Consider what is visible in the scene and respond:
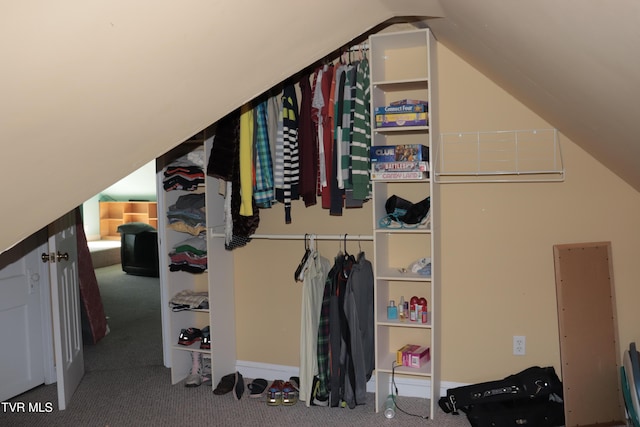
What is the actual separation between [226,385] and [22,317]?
139 centimetres

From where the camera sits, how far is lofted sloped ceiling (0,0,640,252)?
1354 mm

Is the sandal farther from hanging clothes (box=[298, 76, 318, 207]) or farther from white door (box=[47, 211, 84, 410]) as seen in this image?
hanging clothes (box=[298, 76, 318, 207])

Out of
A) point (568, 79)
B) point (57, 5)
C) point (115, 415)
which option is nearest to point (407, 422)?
point (115, 415)

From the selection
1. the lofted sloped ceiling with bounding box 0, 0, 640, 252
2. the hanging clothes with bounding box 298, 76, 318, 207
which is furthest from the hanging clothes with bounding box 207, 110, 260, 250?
the lofted sloped ceiling with bounding box 0, 0, 640, 252

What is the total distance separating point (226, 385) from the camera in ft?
13.2

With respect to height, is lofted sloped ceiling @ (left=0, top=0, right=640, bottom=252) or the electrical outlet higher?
lofted sloped ceiling @ (left=0, top=0, right=640, bottom=252)

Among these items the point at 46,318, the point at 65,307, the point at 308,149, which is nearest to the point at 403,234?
the point at 308,149

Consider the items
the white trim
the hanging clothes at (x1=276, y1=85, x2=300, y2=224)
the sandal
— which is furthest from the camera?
the white trim

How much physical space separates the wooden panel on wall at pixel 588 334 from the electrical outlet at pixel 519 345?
0.33 meters

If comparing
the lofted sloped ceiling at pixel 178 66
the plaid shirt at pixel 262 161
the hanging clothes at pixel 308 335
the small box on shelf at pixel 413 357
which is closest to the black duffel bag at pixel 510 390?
the small box on shelf at pixel 413 357

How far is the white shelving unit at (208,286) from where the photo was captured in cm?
400

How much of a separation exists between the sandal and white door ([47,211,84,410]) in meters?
1.13

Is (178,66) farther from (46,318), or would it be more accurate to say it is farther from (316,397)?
(46,318)

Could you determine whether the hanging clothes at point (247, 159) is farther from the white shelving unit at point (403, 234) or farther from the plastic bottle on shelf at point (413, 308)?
the plastic bottle on shelf at point (413, 308)
